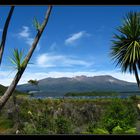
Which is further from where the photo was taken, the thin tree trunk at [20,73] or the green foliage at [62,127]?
the green foliage at [62,127]

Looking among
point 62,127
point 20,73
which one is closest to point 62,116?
point 62,127

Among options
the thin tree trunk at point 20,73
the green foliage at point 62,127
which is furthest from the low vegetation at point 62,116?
the thin tree trunk at point 20,73

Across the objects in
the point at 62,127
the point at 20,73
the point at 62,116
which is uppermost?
the point at 20,73

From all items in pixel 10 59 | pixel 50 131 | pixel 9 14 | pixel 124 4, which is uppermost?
pixel 9 14

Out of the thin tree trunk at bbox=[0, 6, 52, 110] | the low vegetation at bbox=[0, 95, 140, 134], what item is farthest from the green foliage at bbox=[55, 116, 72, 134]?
the thin tree trunk at bbox=[0, 6, 52, 110]

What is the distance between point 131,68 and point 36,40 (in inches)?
150

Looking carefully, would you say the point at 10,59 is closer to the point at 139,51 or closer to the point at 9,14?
the point at 9,14

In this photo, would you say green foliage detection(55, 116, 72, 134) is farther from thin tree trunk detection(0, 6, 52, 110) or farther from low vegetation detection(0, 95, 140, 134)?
thin tree trunk detection(0, 6, 52, 110)

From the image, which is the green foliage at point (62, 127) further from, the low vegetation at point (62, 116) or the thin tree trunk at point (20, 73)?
the thin tree trunk at point (20, 73)

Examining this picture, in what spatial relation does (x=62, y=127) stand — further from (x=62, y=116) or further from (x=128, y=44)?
→ (x=128, y=44)

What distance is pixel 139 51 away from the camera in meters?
10.1

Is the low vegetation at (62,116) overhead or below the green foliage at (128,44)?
below

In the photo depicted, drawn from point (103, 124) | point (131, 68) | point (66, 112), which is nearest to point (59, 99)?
point (66, 112)

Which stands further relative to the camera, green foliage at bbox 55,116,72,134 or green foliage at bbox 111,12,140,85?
green foliage at bbox 111,12,140,85
